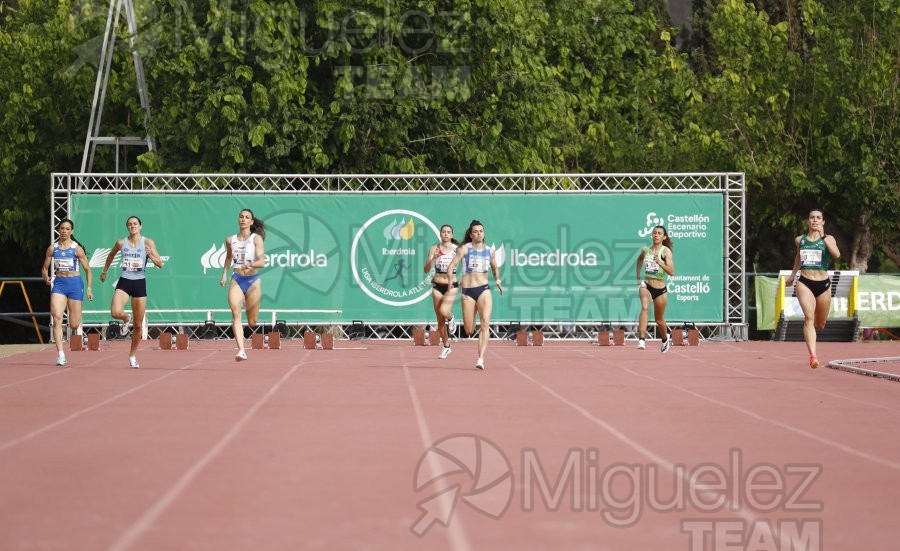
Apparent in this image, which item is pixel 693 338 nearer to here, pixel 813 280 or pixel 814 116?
pixel 813 280

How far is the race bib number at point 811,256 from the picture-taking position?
19.6 m

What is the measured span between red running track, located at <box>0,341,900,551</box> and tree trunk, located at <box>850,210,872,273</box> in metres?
23.8

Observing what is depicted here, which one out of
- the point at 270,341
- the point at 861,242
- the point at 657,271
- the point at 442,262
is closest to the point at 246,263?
the point at 442,262

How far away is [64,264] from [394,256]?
953 cm

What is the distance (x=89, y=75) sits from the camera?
4334cm

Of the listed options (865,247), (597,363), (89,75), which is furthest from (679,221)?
(89,75)

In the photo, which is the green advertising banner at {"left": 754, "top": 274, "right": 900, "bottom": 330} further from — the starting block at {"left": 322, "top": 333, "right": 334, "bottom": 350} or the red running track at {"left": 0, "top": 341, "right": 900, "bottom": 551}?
the red running track at {"left": 0, "top": 341, "right": 900, "bottom": 551}

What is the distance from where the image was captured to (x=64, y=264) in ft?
67.6

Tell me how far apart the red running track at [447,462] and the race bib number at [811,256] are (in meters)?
2.01

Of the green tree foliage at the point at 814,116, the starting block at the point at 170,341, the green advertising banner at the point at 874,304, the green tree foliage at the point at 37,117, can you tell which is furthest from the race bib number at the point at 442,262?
the green tree foliage at the point at 37,117

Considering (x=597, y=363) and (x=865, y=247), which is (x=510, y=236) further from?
(x=865, y=247)

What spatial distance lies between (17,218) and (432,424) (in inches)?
1357

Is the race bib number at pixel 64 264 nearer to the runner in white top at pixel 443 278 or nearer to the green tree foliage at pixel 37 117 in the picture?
the runner in white top at pixel 443 278

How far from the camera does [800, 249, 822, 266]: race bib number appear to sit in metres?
19.6
